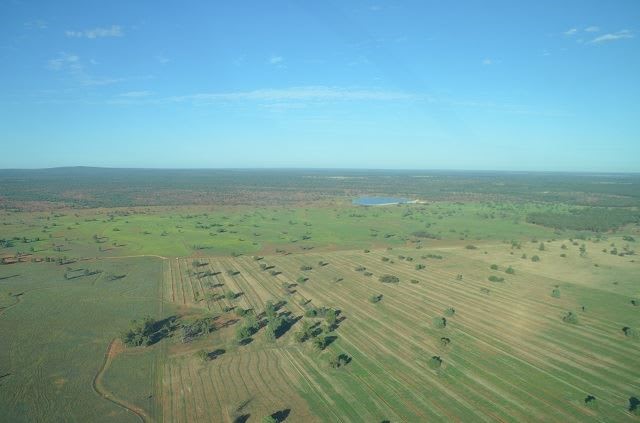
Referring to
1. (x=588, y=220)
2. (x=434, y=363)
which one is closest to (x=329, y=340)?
(x=434, y=363)

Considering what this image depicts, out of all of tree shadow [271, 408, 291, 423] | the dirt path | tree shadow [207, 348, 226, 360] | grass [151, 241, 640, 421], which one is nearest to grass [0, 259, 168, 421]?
the dirt path

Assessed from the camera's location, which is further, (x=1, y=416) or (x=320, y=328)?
(x=320, y=328)

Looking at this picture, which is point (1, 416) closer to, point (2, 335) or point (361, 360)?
point (2, 335)

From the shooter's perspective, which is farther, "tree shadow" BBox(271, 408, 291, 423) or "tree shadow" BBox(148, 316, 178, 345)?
"tree shadow" BBox(148, 316, 178, 345)

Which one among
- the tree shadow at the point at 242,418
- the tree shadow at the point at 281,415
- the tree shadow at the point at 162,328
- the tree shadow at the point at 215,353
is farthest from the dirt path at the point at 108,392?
the tree shadow at the point at 281,415

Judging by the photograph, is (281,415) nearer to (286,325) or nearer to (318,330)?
(318,330)

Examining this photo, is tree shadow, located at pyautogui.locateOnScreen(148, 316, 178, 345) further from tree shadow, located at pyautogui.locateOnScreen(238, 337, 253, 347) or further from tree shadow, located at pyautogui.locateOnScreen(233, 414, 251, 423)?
tree shadow, located at pyautogui.locateOnScreen(233, 414, 251, 423)

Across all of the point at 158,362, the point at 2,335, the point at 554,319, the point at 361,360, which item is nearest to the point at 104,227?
the point at 2,335
